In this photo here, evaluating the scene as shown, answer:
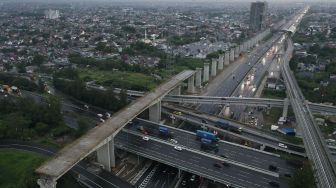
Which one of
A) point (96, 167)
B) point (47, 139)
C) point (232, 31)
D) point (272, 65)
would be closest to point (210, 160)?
point (96, 167)

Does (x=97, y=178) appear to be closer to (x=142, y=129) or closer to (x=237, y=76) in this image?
(x=142, y=129)

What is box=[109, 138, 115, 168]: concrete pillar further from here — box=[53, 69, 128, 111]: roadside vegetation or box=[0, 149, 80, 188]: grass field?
box=[53, 69, 128, 111]: roadside vegetation

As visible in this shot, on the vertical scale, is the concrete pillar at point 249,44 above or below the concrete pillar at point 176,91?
above

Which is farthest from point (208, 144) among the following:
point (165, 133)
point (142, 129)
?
point (142, 129)

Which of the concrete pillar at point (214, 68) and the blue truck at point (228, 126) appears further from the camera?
the concrete pillar at point (214, 68)

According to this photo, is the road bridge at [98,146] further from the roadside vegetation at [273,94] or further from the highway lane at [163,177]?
the roadside vegetation at [273,94]

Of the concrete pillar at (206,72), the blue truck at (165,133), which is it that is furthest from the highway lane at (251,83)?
the blue truck at (165,133)

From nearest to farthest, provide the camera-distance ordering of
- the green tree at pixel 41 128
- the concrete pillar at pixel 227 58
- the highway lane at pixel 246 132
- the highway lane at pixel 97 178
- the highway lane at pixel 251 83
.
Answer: the highway lane at pixel 97 178
the highway lane at pixel 246 132
the green tree at pixel 41 128
the highway lane at pixel 251 83
the concrete pillar at pixel 227 58
